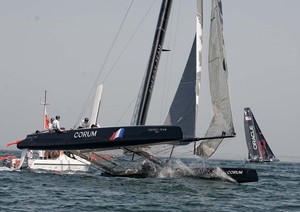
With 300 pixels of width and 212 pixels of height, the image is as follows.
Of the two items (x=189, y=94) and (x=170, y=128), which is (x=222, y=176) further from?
(x=189, y=94)

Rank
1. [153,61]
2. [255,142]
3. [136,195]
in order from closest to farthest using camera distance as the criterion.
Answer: [136,195], [153,61], [255,142]

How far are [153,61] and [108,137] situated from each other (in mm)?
4387

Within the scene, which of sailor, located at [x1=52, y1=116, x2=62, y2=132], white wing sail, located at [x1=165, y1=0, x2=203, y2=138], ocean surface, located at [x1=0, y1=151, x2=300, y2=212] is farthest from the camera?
sailor, located at [x1=52, y1=116, x2=62, y2=132]

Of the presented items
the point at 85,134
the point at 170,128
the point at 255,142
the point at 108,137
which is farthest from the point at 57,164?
the point at 255,142

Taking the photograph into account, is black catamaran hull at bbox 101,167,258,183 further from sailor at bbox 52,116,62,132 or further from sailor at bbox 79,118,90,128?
sailor at bbox 52,116,62,132

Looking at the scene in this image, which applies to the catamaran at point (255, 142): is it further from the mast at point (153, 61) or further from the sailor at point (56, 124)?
the sailor at point (56, 124)

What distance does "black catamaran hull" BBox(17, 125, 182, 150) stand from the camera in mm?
22438

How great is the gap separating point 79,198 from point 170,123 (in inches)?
302

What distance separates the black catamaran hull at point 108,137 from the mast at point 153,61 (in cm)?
244

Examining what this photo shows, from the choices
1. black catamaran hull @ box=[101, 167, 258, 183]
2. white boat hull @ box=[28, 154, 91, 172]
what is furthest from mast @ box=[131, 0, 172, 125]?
white boat hull @ box=[28, 154, 91, 172]

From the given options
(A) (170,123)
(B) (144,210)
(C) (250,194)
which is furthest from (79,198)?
(A) (170,123)

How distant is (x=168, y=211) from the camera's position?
15.2 metres

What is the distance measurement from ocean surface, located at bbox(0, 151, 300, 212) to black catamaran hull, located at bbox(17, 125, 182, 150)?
1.34m

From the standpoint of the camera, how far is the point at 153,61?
2569cm
